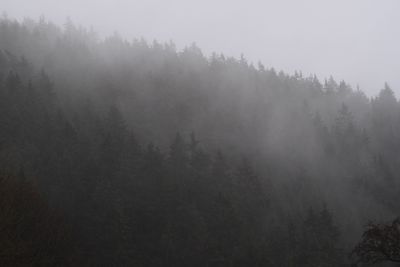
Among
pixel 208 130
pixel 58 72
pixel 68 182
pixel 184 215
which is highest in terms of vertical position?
pixel 58 72

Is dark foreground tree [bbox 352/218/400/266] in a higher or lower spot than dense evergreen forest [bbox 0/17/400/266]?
lower

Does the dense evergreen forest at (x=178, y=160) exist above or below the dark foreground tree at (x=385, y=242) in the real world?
above

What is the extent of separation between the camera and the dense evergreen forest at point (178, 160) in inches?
1870

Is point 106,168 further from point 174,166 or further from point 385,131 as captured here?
point 385,131

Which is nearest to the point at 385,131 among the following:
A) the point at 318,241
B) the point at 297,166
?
the point at 297,166

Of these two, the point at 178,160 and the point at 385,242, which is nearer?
the point at 385,242

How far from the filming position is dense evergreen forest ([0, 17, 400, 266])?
1870 inches

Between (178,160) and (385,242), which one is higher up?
(178,160)

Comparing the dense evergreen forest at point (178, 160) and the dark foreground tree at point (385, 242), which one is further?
the dense evergreen forest at point (178, 160)

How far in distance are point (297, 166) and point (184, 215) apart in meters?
46.5

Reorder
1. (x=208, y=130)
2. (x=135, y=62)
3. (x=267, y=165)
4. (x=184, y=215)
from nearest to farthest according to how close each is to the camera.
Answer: (x=184, y=215)
(x=267, y=165)
(x=208, y=130)
(x=135, y=62)

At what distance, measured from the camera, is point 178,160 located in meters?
65.5

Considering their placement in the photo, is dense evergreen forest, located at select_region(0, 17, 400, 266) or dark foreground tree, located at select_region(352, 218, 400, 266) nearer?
dark foreground tree, located at select_region(352, 218, 400, 266)

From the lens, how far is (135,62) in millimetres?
128125
